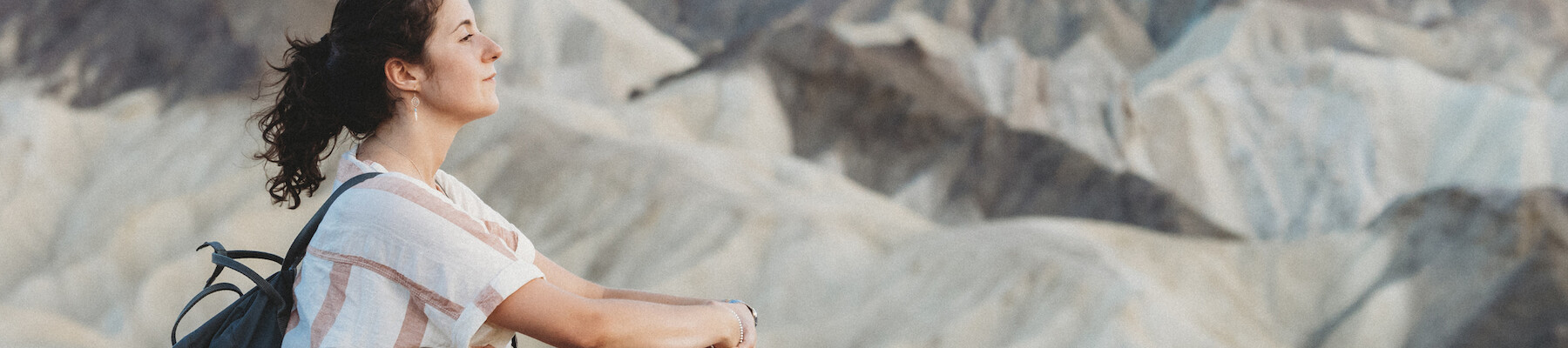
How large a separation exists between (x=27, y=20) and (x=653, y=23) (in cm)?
2484

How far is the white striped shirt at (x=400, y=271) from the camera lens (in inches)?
47.1

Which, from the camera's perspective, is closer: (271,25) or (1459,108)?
(271,25)

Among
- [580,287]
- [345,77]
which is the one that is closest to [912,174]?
[580,287]

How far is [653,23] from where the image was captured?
41.2m

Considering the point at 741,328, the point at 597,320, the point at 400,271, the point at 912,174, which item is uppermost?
the point at 400,271

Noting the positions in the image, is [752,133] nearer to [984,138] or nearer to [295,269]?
[984,138]

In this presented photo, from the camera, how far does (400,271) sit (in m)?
1.21

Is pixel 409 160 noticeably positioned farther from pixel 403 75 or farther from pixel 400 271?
pixel 400 271

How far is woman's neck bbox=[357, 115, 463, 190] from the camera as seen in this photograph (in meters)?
1.37

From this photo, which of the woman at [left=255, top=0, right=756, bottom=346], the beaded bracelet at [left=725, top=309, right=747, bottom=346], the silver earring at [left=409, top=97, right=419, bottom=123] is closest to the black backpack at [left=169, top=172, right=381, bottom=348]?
the woman at [left=255, top=0, right=756, bottom=346]

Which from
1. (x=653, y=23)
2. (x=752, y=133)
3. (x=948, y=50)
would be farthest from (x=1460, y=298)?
(x=653, y=23)

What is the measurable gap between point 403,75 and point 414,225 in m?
0.24

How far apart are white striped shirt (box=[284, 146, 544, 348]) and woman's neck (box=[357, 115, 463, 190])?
13 centimetres

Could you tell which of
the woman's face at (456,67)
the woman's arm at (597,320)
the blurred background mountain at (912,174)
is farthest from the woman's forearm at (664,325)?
the blurred background mountain at (912,174)
